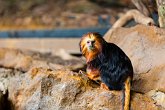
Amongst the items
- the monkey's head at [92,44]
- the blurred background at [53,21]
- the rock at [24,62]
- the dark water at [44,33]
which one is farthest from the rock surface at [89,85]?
the dark water at [44,33]

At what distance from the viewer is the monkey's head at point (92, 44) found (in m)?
1.65

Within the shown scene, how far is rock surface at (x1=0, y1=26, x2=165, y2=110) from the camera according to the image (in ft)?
5.41

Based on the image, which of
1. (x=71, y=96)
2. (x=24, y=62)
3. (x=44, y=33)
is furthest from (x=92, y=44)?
(x=44, y=33)

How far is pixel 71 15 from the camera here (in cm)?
505

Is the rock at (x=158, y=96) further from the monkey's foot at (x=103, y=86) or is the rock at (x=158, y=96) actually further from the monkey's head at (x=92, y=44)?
the monkey's head at (x=92, y=44)

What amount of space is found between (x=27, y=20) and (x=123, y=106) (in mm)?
3774

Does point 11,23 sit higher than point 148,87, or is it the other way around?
point 148,87

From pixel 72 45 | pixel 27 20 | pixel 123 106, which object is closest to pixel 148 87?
pixel 123 106

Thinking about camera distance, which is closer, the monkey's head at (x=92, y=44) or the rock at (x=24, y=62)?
the monkey's head at (x=92, y=44)

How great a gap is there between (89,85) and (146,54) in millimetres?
434

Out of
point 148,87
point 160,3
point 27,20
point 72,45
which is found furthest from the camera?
point 27,20

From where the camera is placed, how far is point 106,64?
1678 mm

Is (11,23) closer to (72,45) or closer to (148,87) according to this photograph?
(72,45)

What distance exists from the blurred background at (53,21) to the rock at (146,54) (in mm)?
2482
